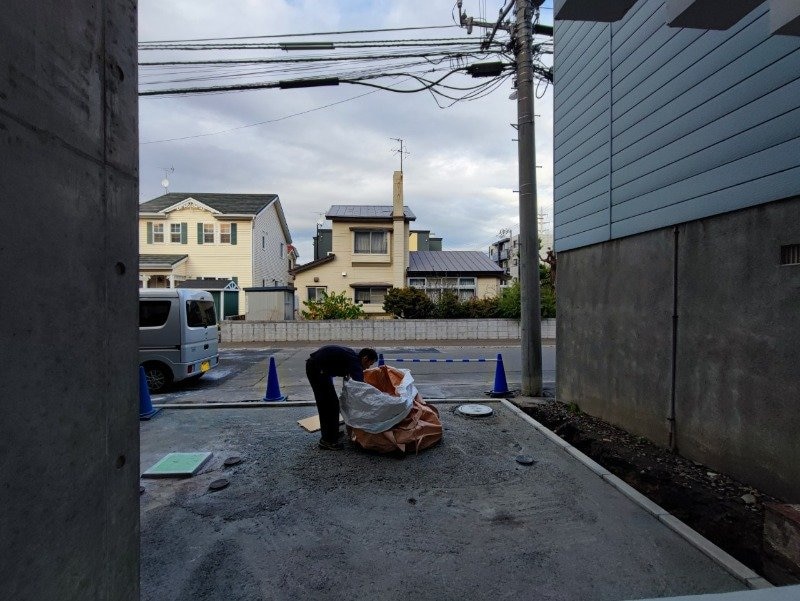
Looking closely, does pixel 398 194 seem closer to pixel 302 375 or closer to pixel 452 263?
pixel 452 263

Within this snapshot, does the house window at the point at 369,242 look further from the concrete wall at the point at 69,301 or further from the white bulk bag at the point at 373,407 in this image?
the concrete wall at the point at 69,301

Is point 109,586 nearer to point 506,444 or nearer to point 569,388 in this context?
point 506,444

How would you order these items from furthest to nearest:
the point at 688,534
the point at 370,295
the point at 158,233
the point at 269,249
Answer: the point at 269,249
the point at 370,295
the point at 158,233
the point at 688,534

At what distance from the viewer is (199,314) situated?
354 inches

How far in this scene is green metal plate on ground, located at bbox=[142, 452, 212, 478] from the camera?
158 inches

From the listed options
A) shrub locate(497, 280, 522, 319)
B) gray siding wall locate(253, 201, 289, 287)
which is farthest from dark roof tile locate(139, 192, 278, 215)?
shrub locate(497, 280, 522, 319)

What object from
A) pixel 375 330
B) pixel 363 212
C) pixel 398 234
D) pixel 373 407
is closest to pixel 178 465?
pixel 373 407

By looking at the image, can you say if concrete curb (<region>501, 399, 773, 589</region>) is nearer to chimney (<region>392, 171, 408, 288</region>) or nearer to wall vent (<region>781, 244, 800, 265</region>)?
wall vent (<region>781, 244, 800, 265</region>)

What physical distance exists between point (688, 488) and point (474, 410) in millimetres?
2738

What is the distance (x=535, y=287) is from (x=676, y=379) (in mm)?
2989

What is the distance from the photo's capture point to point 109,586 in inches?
64.3

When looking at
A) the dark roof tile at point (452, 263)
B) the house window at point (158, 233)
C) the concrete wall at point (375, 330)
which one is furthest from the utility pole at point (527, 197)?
the house window at point (158, 233)

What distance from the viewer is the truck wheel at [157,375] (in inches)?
332

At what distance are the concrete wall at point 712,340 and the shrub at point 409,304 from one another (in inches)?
515
